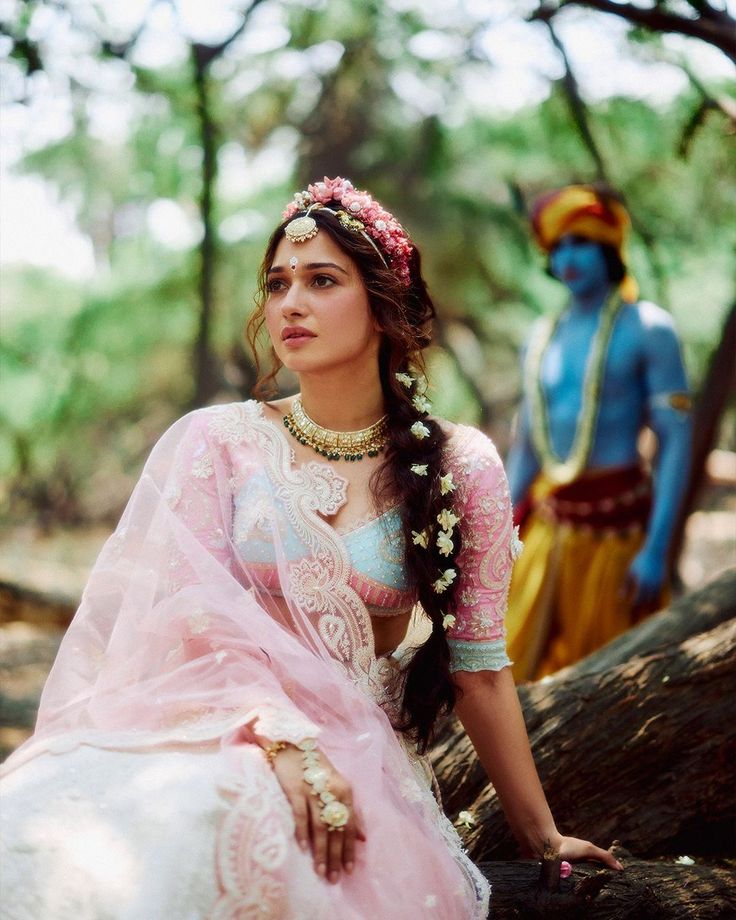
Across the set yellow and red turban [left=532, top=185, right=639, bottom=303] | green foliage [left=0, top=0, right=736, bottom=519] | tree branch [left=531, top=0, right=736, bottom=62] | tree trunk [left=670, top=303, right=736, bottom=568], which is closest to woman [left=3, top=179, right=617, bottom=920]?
tree branch [left=531, top=0, right=736, bottom=62]

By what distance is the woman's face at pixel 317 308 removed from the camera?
6.81 feet

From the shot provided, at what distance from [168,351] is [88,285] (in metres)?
0.94

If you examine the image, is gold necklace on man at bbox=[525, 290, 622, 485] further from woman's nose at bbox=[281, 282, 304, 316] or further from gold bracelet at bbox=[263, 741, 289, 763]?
gold bracelet at bbox=[263, 741, 289, 763]

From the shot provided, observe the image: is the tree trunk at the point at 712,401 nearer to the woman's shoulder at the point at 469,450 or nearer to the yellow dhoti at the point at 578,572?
the yellow dhoti at the point at 578,572

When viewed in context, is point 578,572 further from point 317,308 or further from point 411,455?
point 317,308

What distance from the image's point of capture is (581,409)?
14.4ft

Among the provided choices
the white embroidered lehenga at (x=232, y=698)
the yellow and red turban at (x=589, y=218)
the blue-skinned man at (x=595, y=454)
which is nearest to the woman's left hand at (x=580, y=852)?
the white embroidered lehenga at (x=232, y=698)

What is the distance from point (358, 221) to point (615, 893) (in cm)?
140

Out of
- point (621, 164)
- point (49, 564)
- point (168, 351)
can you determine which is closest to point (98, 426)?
point (49, 564)

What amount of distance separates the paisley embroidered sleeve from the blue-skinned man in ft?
7.38

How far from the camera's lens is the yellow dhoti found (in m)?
4.32

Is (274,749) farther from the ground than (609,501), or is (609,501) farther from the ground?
(609,501)

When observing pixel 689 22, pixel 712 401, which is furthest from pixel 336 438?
pixel 712 401

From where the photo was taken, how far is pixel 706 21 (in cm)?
271
